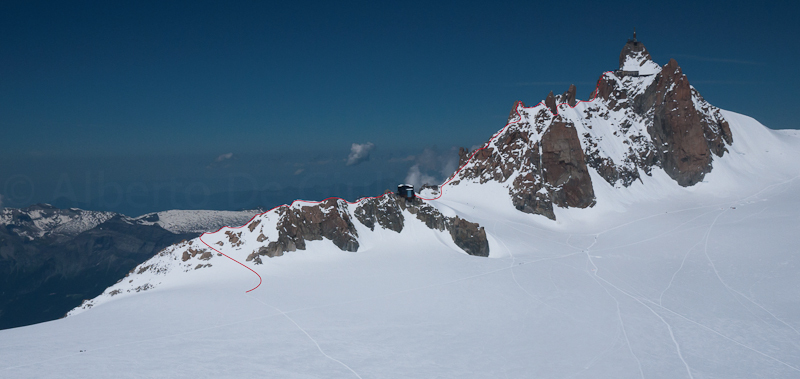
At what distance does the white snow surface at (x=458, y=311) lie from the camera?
22484 mm

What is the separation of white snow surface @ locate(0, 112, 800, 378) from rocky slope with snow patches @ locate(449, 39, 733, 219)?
42.1 feet

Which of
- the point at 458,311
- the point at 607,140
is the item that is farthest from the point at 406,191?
the point at 607,140

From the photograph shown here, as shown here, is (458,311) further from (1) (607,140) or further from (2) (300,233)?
(1) (607,140)

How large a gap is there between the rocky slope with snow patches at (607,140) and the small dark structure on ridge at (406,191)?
A: 71.9 feet

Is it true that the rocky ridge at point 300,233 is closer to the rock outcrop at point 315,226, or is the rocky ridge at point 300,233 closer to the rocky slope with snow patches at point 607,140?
the rock outcrop at point 315,226

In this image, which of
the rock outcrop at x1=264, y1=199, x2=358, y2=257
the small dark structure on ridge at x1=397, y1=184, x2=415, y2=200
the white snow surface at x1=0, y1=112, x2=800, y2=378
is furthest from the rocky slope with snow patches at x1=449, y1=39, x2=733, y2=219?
the rock outcrop at x1=264, y1=199, x2=358, y2=257

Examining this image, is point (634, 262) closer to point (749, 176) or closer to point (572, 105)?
point (572, 105)

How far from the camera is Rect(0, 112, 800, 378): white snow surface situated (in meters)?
22.5

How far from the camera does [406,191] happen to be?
176 ft

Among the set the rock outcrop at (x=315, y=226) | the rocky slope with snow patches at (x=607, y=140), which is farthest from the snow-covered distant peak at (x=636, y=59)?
the rock outcrop at (x=315, y=226)

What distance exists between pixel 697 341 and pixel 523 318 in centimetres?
1064

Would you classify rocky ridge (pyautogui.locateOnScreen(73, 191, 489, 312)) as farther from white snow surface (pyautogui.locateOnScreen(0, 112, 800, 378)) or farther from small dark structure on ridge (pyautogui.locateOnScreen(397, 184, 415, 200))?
small dark structure on ridge (pyautogui.locateOnScreen(397, 184, 415, 200))

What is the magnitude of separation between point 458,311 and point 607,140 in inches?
2532

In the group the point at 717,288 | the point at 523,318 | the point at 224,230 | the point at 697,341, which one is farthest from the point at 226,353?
the point at 717,288
